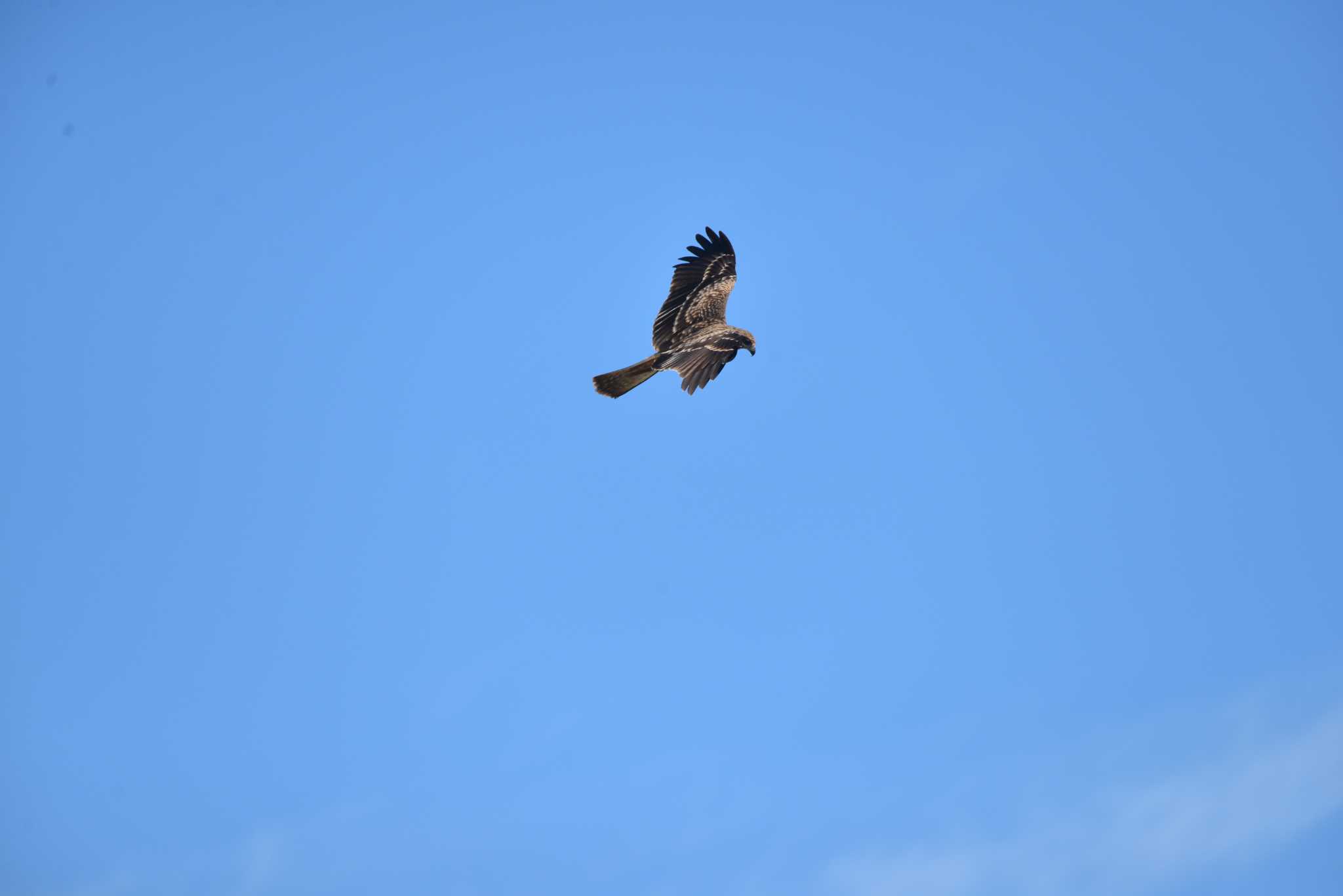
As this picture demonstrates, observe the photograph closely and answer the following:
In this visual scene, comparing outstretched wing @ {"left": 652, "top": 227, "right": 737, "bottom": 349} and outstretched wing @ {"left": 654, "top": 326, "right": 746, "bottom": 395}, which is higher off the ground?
outstretched wing @ {"left": 652, "top": 227, "right": 737, "bottom": 349}

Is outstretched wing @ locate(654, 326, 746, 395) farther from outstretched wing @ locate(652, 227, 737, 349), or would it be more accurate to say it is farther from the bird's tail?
outstretched wing @ locate(652, 227, 737, 349)

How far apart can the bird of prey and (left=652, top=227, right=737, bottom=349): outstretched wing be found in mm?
19

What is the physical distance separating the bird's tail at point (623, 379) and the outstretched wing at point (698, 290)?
11.9 ft

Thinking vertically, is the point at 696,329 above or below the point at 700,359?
above

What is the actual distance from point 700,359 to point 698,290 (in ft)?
24.4

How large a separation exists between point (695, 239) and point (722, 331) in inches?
242

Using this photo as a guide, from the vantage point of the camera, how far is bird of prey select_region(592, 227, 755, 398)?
27.1 meters

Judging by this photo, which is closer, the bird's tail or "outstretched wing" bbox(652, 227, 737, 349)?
the bird's tail

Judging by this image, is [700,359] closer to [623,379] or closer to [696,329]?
[623,379]

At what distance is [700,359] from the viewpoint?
27.1 metres

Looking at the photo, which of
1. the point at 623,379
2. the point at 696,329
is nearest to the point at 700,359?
the point at 623,379

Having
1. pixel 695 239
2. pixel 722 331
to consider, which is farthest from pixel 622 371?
Answer: pixel 695 239

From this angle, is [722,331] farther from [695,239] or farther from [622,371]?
[695,239]

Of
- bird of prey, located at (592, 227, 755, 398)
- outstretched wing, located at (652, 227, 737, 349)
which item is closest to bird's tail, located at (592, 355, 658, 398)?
bird of prey, located at (592, 227, 755, 398)
